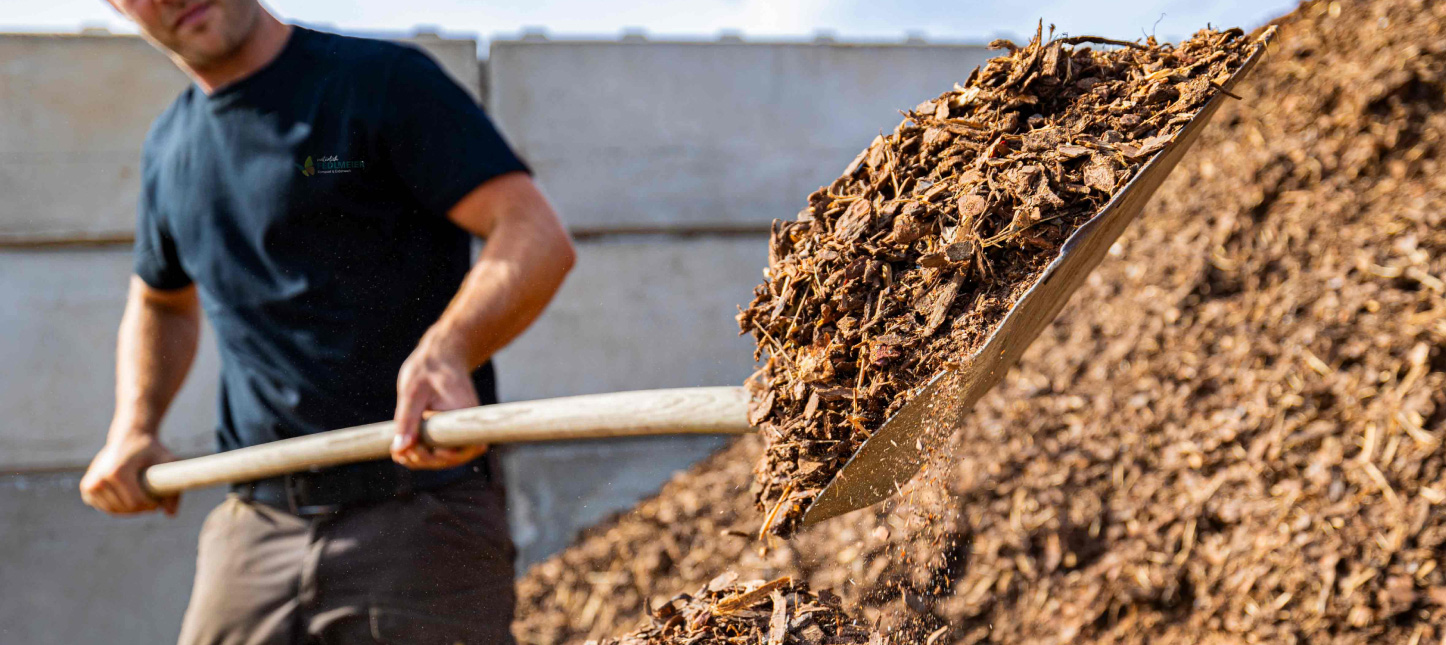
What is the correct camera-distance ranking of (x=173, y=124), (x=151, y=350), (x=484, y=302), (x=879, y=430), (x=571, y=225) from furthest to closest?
(x=571, y=225) < (x=151, y=350) < (x=173, y=124) < (x=484, y=302) < (x=879, y=430)

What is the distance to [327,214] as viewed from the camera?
163cm

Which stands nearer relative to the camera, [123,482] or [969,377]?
[969,377]

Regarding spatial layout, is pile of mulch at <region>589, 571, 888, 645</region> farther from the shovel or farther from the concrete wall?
the concrete wall

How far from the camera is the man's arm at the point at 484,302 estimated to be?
142 cm

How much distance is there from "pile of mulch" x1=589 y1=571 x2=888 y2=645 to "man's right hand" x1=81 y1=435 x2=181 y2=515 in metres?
1.28

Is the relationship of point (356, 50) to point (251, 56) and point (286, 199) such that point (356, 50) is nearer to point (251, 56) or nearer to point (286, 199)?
point (251, 56)

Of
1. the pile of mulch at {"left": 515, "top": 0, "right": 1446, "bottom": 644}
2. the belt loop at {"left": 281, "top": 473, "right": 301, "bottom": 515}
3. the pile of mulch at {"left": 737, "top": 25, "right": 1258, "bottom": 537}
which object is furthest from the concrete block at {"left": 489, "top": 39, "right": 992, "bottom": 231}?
the pile of mulch at {"left": 737, "top": 25, "right": 1258, "bottom": 537}

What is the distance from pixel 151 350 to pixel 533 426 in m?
1.37

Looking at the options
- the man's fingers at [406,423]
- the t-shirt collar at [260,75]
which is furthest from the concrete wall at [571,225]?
the man's fingers at [406,423]

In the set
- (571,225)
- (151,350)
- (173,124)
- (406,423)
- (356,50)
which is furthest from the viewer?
(571,225)

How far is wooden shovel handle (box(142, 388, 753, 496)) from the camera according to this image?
47.7 inches

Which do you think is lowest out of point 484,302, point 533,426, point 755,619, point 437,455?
point 755,619

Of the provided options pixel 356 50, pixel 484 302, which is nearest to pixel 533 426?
pixel 484 302

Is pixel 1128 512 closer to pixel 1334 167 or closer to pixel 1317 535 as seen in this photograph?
pixel 1317 535
